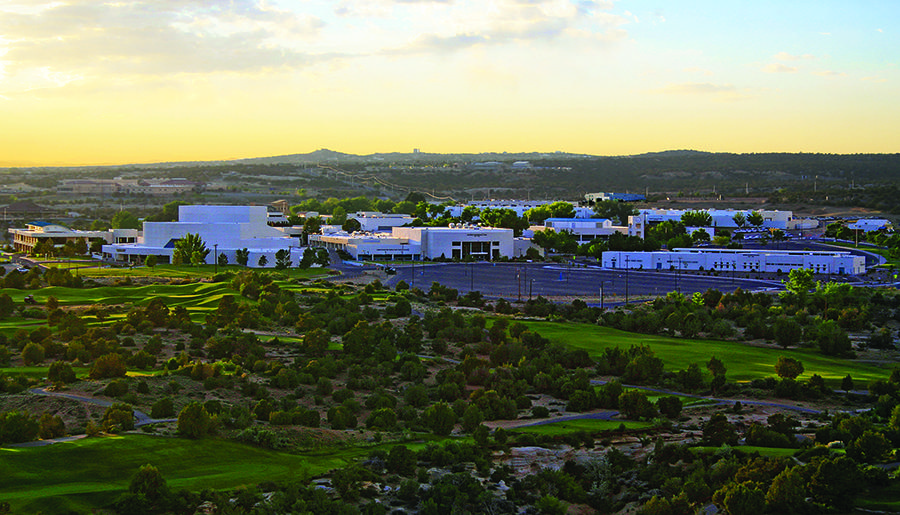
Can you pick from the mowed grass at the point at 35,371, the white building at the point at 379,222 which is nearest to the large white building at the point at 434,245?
the white building at the point at 379,222

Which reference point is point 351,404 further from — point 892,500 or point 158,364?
point 892,500

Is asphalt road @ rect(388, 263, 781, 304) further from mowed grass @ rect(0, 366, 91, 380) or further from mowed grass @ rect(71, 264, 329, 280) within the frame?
mowed grass @ rect(0, 366, 91, 380)

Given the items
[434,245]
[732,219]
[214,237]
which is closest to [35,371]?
[214,237]

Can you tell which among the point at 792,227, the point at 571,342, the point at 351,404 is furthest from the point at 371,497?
the point at 792,227

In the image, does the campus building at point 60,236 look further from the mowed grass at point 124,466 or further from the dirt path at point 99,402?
the mowed grass at point 124,466

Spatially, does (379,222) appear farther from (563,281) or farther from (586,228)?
(563,281)

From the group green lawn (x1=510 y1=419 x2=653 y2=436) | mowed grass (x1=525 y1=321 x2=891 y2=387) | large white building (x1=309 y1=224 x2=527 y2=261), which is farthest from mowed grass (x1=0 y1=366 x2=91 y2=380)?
large white building (x1=309 y1=224 x2=527 y2=261)
